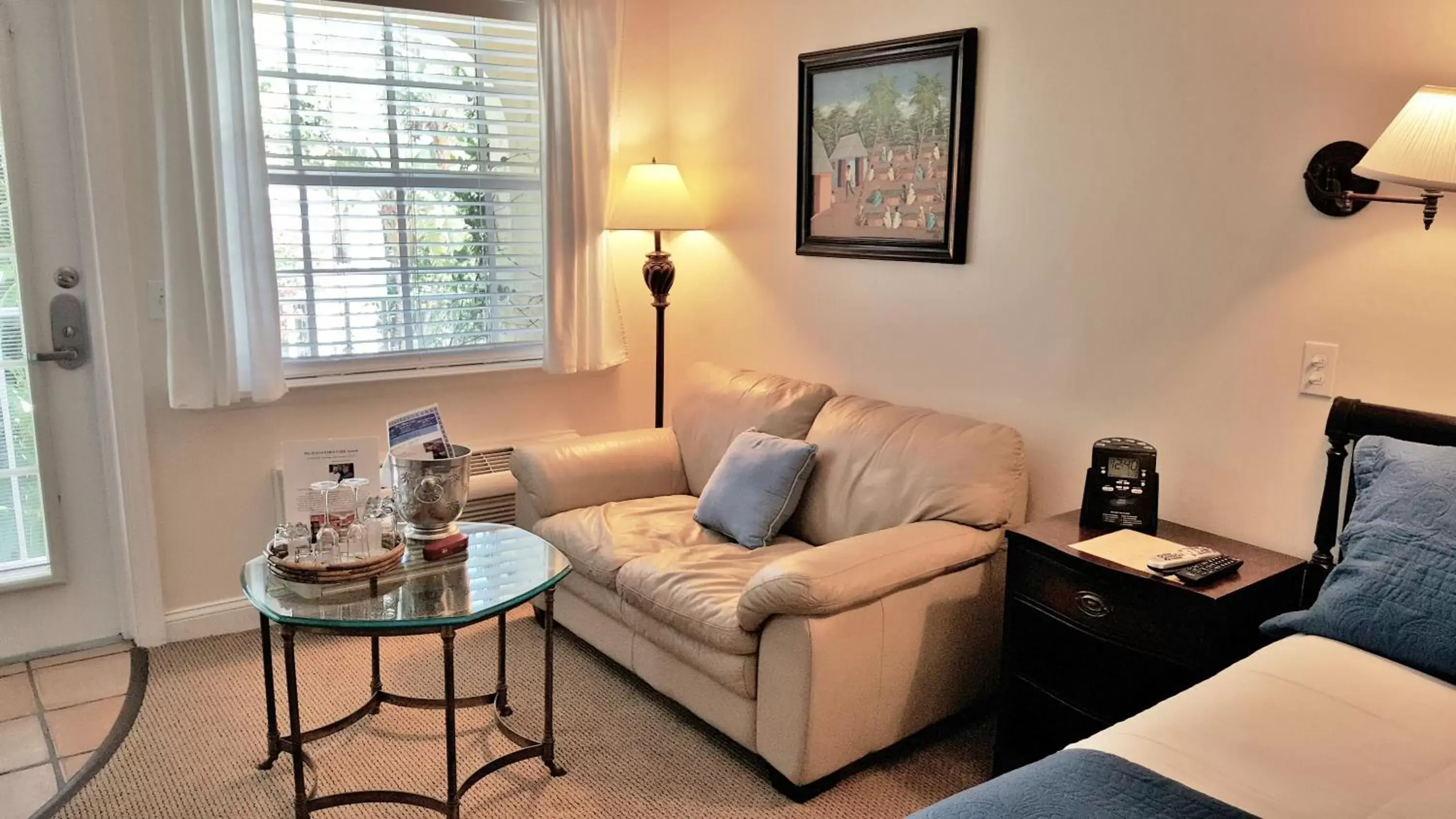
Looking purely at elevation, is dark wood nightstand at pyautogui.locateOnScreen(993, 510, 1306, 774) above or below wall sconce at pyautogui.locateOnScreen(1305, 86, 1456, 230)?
below

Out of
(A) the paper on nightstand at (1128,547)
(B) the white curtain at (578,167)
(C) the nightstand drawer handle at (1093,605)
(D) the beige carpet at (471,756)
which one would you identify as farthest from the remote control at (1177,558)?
(B) the white curtain at (578,167)

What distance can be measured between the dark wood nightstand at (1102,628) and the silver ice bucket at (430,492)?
1.36 metres

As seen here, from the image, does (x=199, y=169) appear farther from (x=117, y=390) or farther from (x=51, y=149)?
(x=117, y=390)

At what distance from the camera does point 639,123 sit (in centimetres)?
412

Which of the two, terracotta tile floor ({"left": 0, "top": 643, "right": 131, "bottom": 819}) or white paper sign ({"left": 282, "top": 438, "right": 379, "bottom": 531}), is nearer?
white paper sign ({"left": 282, "top": 438, "right": 379, "bottom": 531})

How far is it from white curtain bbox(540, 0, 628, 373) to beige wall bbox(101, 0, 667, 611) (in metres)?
0.19

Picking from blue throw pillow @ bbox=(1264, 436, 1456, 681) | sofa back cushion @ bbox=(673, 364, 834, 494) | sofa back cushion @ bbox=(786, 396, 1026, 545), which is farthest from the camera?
sofa back cushion @ bbox=(673, 364, 834, 494)

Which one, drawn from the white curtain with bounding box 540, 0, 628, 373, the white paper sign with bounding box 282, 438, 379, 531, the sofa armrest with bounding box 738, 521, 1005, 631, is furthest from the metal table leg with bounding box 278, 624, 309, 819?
the white curtain with bounding box 540, 0, 628, 373

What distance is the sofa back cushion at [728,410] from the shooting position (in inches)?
130

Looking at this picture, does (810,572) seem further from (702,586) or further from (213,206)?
(213,206)

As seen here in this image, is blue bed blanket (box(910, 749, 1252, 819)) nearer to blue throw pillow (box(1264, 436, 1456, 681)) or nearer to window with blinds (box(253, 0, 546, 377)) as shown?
blue throw pillow (box(1264, 436, 1456, 681))

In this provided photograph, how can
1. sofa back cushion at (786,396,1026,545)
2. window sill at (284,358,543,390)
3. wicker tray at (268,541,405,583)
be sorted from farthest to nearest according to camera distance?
window sill at (284,358,543,390) < sofa back cushion at (786,396,1026,545) < wicker tray at (268,541,405,583)

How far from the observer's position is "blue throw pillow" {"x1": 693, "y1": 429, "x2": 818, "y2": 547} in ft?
9.90

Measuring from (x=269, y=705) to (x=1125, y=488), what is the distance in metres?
2.21
